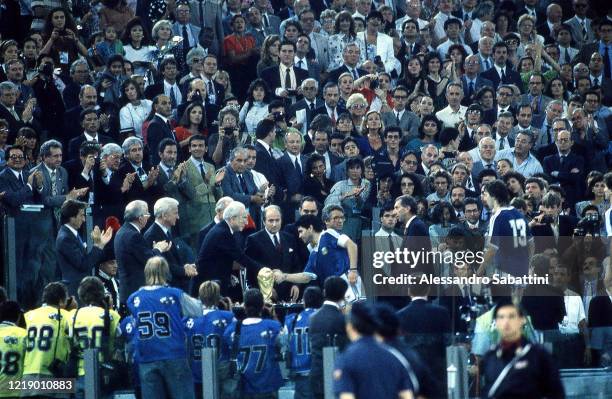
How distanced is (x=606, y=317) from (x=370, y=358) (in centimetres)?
572

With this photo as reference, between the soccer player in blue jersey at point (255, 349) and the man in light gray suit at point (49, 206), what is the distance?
301cm

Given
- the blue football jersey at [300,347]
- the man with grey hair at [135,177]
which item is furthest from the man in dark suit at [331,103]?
the blue football jersey at [300,347]

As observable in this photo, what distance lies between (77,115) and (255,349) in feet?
20.9

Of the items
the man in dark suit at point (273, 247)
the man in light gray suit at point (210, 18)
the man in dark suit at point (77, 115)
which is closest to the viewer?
the man in dark suit at point (273, 247)

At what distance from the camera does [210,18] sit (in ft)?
71.3

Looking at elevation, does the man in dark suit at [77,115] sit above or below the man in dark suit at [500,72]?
below

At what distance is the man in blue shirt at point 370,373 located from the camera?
30.2 feet

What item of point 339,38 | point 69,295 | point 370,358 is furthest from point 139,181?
point 370,358

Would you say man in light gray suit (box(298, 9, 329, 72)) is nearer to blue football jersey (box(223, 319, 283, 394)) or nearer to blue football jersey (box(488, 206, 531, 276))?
blue football jersey (box(488, 206, 531, 276))

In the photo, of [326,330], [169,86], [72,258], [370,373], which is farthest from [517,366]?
[169,86]

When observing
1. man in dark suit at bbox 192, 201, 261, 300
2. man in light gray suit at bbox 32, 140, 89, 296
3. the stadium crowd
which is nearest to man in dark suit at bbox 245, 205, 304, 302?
the stadium crowd

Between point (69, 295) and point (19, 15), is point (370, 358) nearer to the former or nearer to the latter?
point (69, 295)

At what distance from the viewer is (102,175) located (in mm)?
16438

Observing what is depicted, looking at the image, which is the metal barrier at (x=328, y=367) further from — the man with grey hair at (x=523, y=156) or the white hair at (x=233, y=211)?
the man with grey hair at (x=523, y=156)
